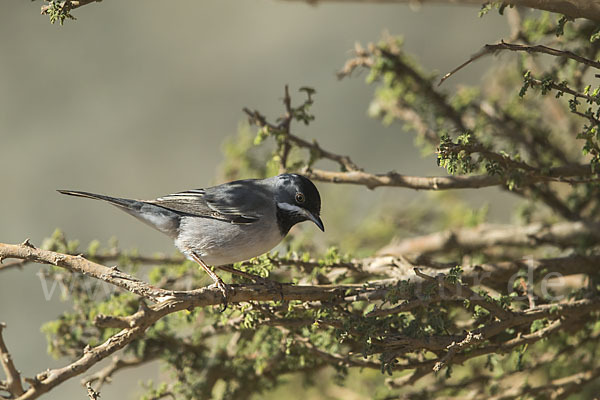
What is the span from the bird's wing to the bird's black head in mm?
98

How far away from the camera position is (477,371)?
137 inches

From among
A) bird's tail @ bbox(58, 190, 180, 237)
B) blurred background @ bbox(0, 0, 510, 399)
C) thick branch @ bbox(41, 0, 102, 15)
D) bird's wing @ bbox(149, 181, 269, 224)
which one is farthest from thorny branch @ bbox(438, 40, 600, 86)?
blurred background @ bbox(0, 0, 510, 399)

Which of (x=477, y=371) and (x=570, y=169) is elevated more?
(x=570, y=169)

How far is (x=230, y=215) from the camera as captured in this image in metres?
3.25

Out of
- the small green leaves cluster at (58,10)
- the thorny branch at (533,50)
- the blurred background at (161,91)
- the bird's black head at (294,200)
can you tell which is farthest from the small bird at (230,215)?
the blurred background at (161,91)

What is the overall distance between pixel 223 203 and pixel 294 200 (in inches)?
15.6

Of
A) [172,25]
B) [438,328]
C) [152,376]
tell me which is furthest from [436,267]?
[172,25]

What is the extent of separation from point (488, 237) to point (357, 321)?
5.42 ft

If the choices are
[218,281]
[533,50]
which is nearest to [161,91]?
[218,281]

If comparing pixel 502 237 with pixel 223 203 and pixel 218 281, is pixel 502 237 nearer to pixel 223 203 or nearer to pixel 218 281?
pixel 223 203

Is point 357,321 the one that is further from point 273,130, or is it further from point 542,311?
point 273,130

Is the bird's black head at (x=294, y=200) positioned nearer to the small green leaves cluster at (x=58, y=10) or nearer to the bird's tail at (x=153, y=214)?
the bird's tail at (x=153, y=214)

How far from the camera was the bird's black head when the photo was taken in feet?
10.8

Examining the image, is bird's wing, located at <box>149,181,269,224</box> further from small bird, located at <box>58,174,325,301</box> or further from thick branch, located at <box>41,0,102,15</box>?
thick branch, located at <box>41,0,102,15</box>
